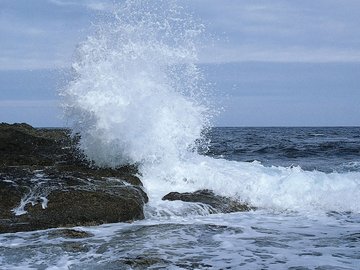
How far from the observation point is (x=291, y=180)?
1007cm

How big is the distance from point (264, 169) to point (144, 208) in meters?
5.15

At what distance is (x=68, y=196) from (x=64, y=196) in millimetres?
56

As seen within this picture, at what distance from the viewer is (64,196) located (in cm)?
701

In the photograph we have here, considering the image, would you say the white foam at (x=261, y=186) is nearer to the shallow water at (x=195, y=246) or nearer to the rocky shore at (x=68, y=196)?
the rocky shore at (x=68, y=196)

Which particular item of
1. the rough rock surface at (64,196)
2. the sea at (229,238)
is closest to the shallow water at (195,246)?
the sea at (229,238)

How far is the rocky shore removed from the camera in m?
6.66

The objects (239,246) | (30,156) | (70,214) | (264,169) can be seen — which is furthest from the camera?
(264,169)

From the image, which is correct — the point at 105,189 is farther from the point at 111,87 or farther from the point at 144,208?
the point at 111,87

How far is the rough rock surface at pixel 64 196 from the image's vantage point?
6.62 metres

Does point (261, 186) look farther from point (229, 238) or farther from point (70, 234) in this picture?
point (70, 234)

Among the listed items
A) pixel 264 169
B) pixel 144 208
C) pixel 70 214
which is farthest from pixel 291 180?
pixel 70 214

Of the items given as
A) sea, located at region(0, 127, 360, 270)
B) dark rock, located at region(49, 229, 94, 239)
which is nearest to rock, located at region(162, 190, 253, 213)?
sea, located at region(0, 127, 360, 270)

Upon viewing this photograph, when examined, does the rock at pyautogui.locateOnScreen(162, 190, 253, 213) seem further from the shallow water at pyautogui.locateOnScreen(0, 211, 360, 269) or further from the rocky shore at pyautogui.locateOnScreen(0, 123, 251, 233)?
the shallow water at pyautogui.locateOnScreen(0, 211, 360, 269)

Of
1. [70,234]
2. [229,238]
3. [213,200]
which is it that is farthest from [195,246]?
[213,200]
